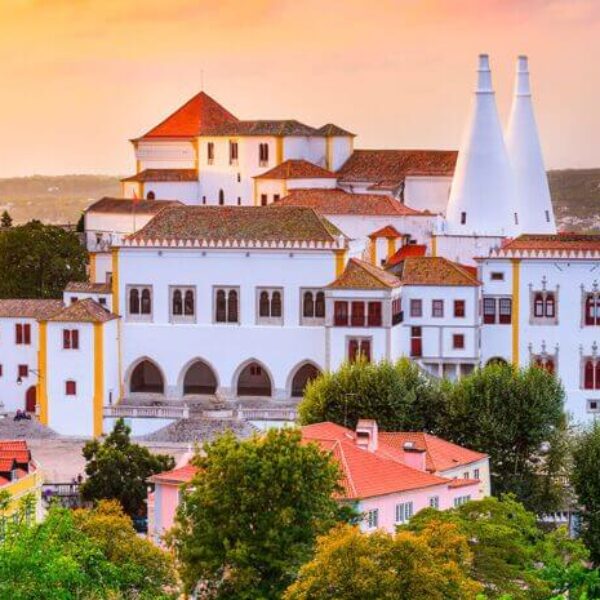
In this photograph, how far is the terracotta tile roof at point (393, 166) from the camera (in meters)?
103

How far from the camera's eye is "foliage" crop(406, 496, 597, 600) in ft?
169

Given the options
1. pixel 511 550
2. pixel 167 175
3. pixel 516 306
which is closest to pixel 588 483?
pixel 511 550

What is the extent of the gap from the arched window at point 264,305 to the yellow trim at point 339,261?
2.53 meters

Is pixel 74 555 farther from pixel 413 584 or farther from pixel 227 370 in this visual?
pixel 227 370

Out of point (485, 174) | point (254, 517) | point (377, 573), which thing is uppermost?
point (485, 174)

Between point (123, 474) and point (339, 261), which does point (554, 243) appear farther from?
point (123, 474)

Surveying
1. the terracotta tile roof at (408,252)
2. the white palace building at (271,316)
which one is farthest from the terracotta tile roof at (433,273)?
the terracotta tile roof at (408,252)

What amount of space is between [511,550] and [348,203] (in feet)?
148

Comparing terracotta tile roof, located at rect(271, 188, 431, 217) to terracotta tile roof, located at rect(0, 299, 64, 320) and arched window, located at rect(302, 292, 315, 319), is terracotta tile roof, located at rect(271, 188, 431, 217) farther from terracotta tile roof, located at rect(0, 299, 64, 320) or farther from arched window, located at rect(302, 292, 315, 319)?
terracotta tile roof, located at rect(0, 299, 64, 320)

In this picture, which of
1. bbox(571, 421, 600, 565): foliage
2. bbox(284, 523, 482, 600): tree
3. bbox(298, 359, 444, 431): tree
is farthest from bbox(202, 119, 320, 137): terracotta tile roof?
bbox(284, 523, 482, 600): tree

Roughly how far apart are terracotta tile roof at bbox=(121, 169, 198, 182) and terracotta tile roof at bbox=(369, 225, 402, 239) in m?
13.3

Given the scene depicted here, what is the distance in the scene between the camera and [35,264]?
102375 millimetres

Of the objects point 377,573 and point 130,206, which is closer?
point 377,573

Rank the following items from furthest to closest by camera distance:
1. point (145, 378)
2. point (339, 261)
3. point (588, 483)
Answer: point (145, 378), point (339, 261), point (588, 483)
